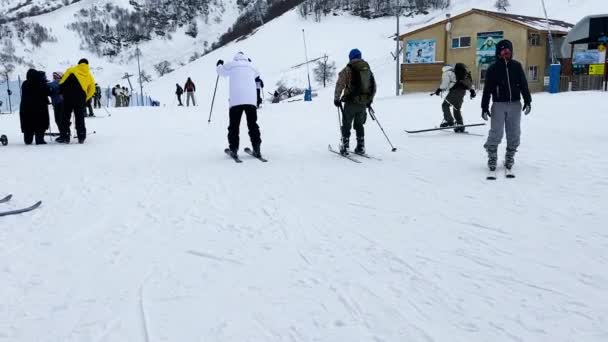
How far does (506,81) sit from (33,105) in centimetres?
876

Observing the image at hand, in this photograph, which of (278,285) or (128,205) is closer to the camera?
(278,285)

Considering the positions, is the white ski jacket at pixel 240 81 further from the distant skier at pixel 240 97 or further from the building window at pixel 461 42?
the building window at pixel 461 42

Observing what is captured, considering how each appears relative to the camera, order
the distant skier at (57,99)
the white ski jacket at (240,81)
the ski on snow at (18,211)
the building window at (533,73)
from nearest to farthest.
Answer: the ski on snow at (18,211) < the white ski jacket at (240,81) < the distant skier at (57,99) < the building window at (533,73)

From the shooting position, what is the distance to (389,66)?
182ft

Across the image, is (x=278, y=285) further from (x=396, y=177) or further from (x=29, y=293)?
(x=396, y=177)

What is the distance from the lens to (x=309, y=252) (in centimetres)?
372

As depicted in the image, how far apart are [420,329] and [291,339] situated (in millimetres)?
613

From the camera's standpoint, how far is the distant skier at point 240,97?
26.4 feet

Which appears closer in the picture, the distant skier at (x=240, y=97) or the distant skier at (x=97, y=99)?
the distant skier at (x=240, y=97)

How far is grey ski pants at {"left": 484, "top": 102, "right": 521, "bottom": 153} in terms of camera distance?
20.9ft

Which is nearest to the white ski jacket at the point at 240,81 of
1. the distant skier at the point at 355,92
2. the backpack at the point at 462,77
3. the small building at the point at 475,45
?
the distant skier at the point at 355,92

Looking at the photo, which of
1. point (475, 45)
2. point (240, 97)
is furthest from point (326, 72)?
point (240, 97)

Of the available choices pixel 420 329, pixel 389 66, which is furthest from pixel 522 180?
pixel 389 66

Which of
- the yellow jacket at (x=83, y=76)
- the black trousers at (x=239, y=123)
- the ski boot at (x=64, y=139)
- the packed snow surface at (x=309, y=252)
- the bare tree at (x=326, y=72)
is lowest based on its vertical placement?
the packed snow surface at (x=309, y=252)
